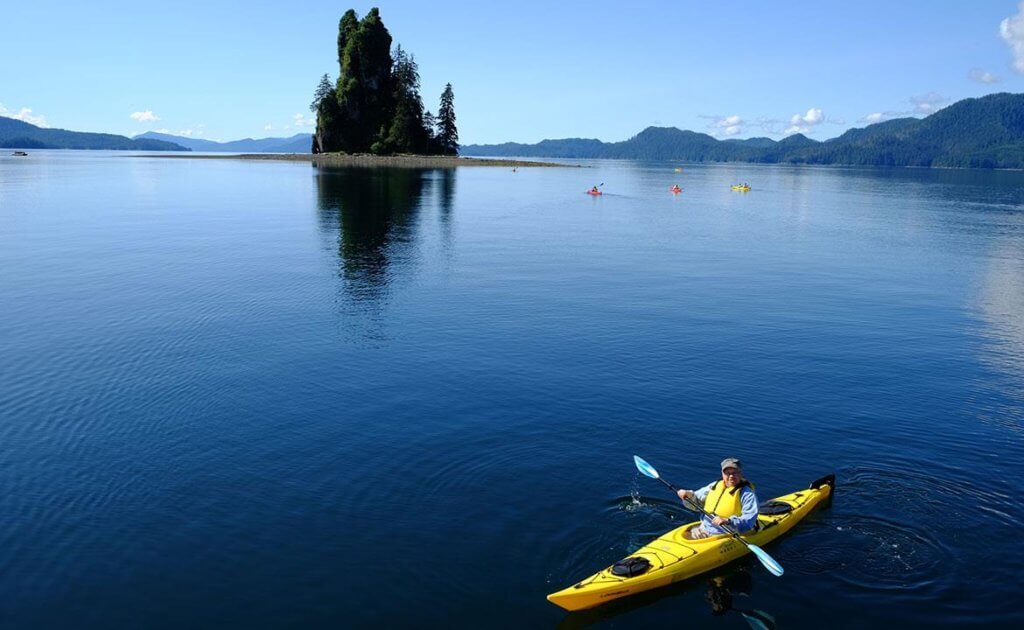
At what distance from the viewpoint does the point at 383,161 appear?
642 feet

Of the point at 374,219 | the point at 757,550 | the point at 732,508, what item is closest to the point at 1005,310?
the point at 732,508

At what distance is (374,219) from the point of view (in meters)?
76.6

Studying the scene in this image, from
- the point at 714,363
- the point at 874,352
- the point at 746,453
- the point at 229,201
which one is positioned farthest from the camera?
the point at 229,201

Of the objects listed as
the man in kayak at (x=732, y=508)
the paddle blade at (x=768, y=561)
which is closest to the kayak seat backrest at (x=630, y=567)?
the man in kayak at (x=732, y=508)

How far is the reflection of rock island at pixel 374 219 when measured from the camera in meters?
48.2

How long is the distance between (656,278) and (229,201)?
68462 mm

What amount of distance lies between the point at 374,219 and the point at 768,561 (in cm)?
6624

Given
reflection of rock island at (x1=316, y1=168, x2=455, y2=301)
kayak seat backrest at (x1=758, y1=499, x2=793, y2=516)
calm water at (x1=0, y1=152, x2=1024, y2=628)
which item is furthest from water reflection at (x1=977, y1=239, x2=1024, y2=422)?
reflection of rock island at (x1=316, y1=168, x2=455, y2=301)

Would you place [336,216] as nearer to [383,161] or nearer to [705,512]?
[705,512]

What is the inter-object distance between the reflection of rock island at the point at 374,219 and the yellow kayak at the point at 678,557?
2774cm

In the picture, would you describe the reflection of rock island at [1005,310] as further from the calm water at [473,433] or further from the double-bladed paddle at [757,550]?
the double-bladed paddle at [757,550]

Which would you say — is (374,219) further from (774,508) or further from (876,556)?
(876,556)

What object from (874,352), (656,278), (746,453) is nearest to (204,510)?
(746,453)

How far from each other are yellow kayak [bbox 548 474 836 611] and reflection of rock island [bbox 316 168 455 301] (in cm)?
2774
